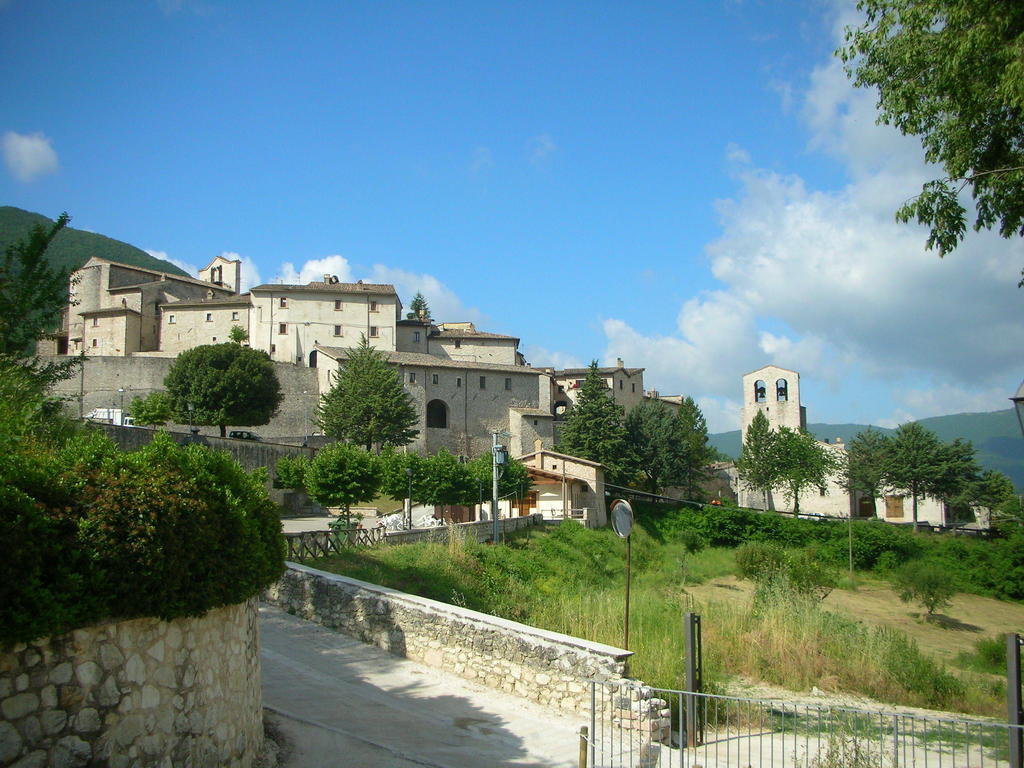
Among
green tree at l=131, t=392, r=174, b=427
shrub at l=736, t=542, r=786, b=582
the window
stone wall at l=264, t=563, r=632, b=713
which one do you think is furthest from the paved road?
the window

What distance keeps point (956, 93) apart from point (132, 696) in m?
11.6

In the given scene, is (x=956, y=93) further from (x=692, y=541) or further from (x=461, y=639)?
(x=692, y=541)

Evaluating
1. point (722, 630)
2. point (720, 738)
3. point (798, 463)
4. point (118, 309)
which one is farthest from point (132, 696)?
point (118, 309)

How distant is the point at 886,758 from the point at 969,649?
21.1m

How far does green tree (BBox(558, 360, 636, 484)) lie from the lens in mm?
52188

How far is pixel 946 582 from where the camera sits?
3422 centimetres

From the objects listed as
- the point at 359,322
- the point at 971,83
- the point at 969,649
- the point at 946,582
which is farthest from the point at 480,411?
the point at 971,83

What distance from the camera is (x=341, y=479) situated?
3200 cm

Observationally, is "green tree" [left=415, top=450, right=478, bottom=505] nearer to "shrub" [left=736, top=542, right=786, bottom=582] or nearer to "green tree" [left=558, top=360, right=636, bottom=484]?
"shrub" [left=736, top=542, right=786, bottom=582]

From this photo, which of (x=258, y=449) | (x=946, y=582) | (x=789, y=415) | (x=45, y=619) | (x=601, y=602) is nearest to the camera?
(x=45, y=619)

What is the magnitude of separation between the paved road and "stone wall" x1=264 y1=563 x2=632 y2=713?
0.63ft

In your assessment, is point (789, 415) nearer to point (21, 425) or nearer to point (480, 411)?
point (480, 411)

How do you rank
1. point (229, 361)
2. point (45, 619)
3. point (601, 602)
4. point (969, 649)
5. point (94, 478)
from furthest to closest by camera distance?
point (229, 361)
point (969, 649)
point (601, 602)
point (94, 478)
point (45, 619)

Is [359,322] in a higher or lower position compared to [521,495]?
higher
